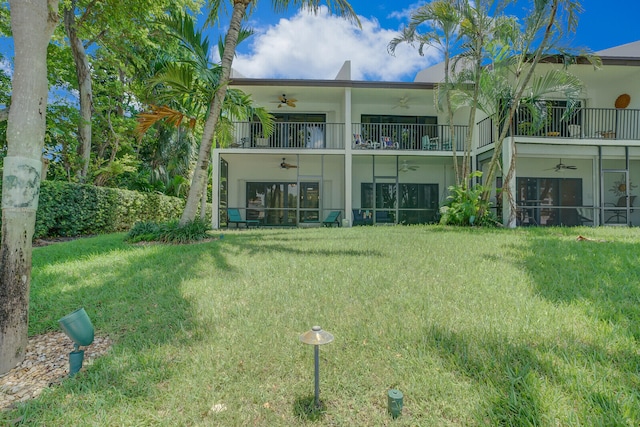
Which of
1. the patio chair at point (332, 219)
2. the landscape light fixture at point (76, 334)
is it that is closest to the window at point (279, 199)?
the patio chair at point (332, 219)

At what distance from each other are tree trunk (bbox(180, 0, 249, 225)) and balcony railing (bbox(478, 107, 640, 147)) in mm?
8911

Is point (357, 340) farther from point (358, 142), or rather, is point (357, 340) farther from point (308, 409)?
point (358, 142)

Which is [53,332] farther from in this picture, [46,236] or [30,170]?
[46,236]

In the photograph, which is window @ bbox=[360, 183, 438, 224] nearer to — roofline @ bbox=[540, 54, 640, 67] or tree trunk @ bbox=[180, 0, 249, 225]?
roofline @ bbox=[540, 54, 640, 67]

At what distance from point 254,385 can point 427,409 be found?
1.07 m

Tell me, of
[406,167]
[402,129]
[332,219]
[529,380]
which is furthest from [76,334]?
[402,129]

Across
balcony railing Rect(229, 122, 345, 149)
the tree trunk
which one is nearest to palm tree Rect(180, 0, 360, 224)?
the tree trunk

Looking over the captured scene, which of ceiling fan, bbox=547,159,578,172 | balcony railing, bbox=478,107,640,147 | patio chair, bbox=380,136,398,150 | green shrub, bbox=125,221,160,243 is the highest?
balcony railing, bbox=478,107,640,147

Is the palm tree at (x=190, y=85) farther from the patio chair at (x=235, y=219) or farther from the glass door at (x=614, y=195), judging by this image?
the glass door at (x=614, y=195)

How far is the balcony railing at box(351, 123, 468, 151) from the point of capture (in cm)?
1272

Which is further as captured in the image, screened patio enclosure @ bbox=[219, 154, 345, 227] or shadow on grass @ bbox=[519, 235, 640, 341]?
screened patio enclosure @ bbox=[219, 154, 345, 227]

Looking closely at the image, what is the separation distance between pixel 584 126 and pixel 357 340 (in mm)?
14191

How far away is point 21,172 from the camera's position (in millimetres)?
2352

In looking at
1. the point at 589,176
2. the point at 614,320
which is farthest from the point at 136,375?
the point at 589,176
